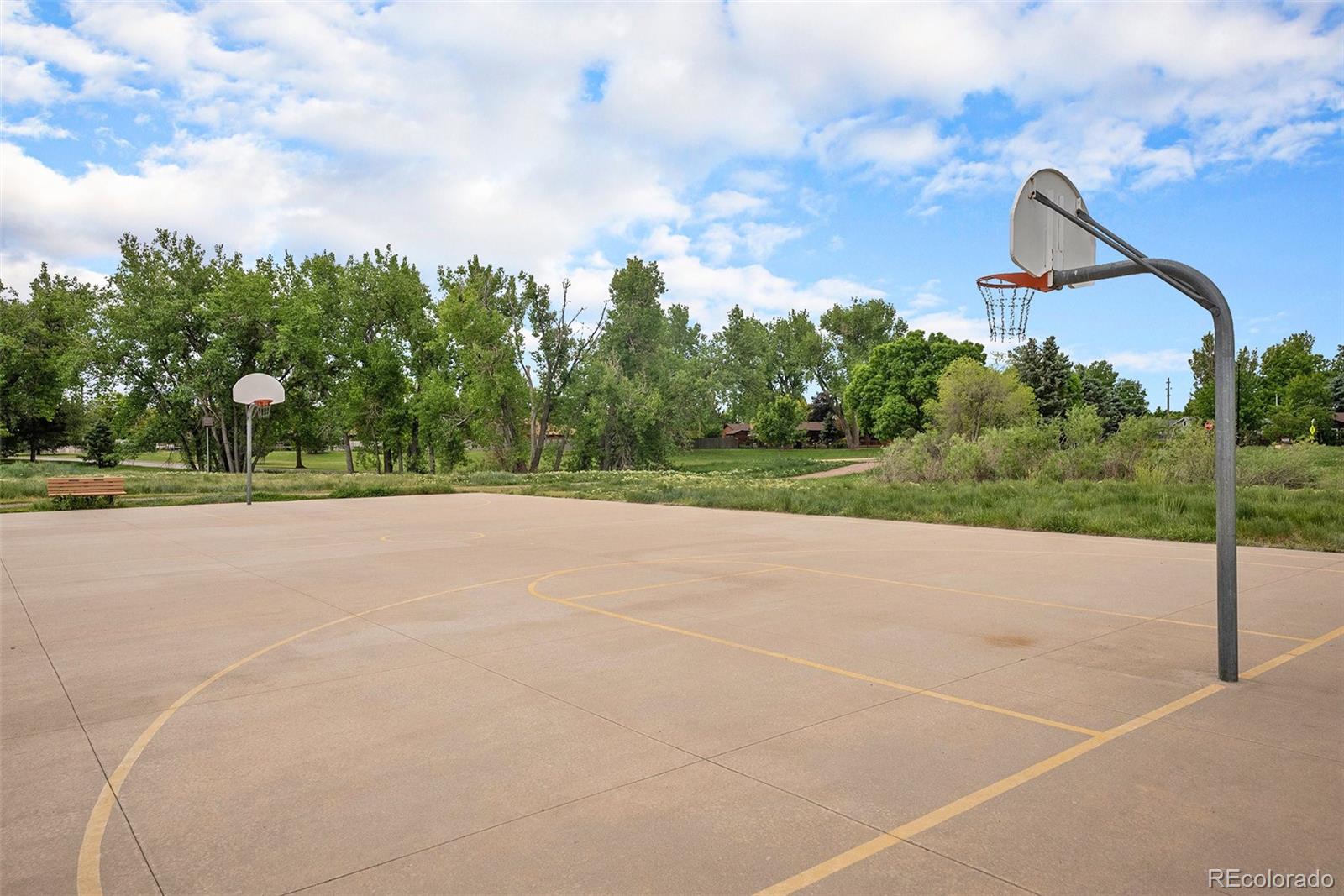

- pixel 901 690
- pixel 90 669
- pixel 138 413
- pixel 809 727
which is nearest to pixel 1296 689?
pixel 901 690

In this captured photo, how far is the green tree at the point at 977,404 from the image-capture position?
45.5 metres

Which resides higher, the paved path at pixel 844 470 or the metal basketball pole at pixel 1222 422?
the metal basketball pole at pixel 1222 422

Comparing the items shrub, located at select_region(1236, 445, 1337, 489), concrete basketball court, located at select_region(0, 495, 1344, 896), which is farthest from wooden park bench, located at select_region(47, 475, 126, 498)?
shrub, located at select_region(1236, 445, 1337, 489)

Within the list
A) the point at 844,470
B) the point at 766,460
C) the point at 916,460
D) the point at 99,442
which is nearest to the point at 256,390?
the point at 916,460

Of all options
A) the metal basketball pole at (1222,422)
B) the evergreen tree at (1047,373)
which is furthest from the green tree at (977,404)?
the metal basketball pole at (1222,422)

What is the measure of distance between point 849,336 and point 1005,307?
7937 cm

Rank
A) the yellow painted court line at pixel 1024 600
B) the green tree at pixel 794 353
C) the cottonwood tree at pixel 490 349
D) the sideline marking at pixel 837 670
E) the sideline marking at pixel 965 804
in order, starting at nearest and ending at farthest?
the sideline marking at pixel 965 804 → the sideline marking at pixel 837 670 → the yellow painted court line at pixel 1024 600 → the cottonwood tree at pixel 490 349 → the green tree at pixel 794 353

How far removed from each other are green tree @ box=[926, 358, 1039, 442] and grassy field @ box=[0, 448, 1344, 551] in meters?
15.4

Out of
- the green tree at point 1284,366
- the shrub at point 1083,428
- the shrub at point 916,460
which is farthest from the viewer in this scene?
the green tree at point 1284,366

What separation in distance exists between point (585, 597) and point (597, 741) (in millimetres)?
4461

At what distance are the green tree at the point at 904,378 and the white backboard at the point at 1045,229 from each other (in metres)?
56.9

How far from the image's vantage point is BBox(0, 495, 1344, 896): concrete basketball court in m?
3.22

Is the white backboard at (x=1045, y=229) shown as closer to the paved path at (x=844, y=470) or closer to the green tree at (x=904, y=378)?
the paved path at (x=844, y=470)

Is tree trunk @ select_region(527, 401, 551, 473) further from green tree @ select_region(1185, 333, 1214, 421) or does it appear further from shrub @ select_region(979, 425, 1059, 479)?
green tree @ select_region(1185, 333, 1214, 421)
